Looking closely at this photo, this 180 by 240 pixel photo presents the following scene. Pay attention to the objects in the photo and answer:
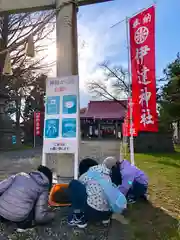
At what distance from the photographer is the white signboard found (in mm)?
4578

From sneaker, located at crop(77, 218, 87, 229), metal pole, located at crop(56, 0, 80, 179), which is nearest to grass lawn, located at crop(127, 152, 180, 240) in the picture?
sneaker, located at crop(77, 218, 87, 229)

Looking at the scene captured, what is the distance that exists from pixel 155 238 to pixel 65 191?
60.2 inches

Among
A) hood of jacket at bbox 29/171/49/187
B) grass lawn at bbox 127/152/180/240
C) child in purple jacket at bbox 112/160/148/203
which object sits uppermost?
hood of jacket at bbox 29/171/49/187

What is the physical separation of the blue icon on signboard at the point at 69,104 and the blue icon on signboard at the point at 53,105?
0.13 meters

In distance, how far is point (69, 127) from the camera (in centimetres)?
461

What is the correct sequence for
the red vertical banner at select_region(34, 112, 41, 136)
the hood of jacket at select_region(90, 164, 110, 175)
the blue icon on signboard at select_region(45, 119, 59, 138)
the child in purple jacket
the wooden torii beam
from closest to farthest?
1. the hood of jacket at select_region(90, 164, 110, 175)
2. the child in purple jacket
3. the blue icon on signboard at select_region(45, 119, 59, 138)
4. the wooden torii beam
5. the red vertical banner at select_region(34, 112, 41, 136)

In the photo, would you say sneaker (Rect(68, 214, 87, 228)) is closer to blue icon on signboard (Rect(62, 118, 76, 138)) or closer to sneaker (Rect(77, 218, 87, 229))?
sneaker (Rect(77, 218, 87, 229))

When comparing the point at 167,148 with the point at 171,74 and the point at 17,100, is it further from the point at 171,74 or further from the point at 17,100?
the point at 17,100

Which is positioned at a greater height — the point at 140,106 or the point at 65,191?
the point at 140,106

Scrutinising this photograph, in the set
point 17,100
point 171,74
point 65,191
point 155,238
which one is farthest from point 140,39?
point 17,100

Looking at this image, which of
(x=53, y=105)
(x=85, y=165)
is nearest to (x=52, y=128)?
(x=53, y=105)

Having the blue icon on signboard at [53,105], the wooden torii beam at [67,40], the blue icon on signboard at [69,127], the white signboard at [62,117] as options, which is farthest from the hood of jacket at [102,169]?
the blue icon on signboard at [53,105]

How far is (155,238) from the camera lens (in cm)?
305

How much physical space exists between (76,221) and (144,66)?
2.74 metres
